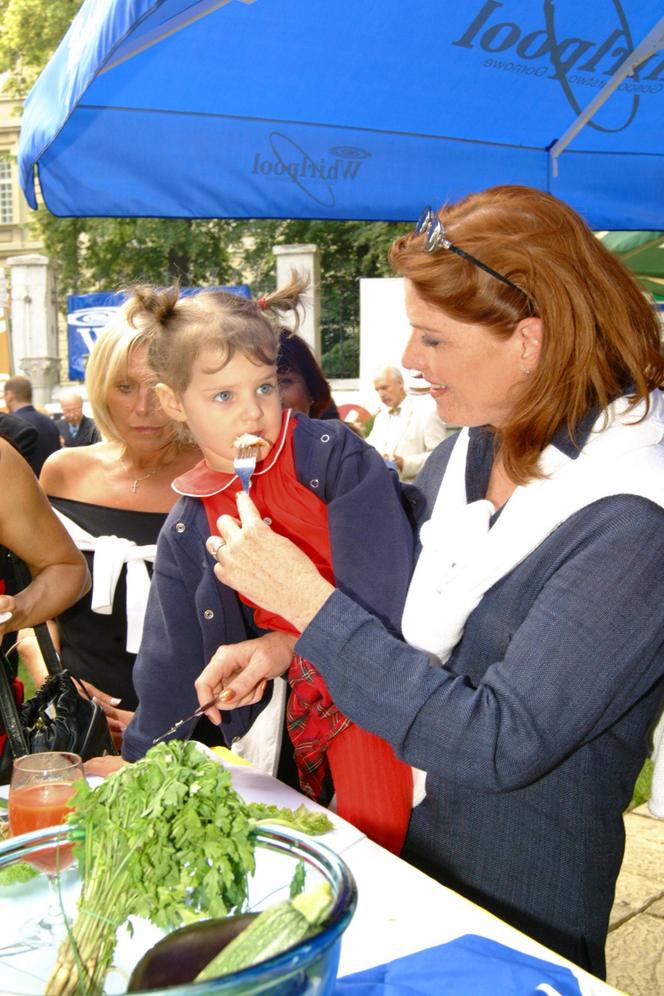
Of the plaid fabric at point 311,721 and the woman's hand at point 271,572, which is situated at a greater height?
the woman's hand at point 271,572

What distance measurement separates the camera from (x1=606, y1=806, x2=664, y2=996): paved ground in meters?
3.00

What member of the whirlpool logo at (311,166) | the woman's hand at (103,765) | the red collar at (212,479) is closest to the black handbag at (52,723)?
the woman's hand at (103,765)

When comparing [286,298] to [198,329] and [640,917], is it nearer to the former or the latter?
[198,329]

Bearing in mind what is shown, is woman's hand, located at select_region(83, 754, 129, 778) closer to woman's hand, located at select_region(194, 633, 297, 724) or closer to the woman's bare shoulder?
woman's hand, located at select_region(194, 633, 297, 724)

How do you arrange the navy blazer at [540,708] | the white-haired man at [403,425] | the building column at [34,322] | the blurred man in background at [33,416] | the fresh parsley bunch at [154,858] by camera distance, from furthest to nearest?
1. the building column at [34,322]
2. the blurred man in background at [33,416]
3. the white-haired man at [403,425]
4. the navy blazer at [540,708]
5. the fresh parsley bunch at [154,858]

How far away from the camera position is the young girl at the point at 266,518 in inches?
77.7

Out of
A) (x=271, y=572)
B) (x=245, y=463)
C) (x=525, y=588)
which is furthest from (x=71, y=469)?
(x=525, y=588)

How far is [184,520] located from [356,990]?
3.80 ft

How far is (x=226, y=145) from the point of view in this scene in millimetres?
3205

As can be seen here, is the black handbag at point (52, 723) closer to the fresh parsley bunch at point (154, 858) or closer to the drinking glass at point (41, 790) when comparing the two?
the drinking glass at point (41, 790)

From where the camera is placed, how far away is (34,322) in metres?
20.6

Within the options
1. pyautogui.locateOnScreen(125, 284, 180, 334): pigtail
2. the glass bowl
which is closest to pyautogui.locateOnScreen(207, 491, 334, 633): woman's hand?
the glass bowl

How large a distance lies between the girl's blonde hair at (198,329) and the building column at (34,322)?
19.1 m

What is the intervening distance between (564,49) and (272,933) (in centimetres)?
279
